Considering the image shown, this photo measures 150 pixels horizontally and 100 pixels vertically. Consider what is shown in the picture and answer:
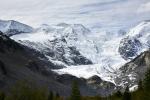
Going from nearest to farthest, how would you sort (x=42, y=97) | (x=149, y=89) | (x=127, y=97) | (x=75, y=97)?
1. (x=149, y=89)
2. (x=75, y=97)
3. (x=127, y=97)
4. (x=42, y=97)

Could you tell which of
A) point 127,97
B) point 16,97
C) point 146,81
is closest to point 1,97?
point 16,97

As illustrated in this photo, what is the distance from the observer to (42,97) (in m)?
113

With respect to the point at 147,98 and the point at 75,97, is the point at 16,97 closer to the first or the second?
the point at 75,97

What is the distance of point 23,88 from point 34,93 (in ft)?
24.2

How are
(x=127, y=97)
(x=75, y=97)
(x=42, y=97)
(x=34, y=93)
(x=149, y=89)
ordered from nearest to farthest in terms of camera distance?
(x=149, y=89), (x=75, y=97), (x=127, y=97), (x=34, y=93), (x=42, y=97)

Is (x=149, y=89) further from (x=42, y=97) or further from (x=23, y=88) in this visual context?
(x=42, y=97)

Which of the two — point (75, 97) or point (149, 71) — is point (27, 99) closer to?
point (75, 97)

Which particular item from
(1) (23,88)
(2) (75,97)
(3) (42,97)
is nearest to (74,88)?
(2) (75,97)

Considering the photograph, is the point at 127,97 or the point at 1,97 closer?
the point at 127,97

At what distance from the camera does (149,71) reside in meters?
63.3

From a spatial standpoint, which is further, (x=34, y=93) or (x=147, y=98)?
(x=34, y=93)

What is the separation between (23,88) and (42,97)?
52.7 ft

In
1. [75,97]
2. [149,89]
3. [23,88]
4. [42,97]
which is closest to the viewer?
[149,89]

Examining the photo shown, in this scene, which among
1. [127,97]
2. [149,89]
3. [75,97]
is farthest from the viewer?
[127,97]
